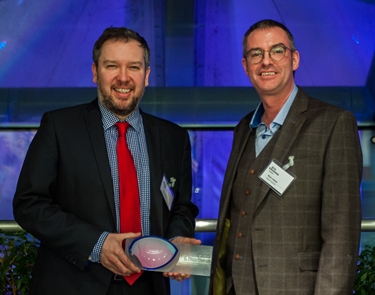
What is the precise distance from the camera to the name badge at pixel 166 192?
2.86 meters

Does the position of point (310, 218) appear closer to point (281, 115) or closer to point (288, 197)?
point (288, 197)

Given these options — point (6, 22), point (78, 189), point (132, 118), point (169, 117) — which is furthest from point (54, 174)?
point (6, 22)

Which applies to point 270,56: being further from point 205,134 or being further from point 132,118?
point 205,134

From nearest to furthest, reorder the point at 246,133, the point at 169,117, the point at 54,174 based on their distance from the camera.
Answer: the point at 54,174 < the point at 246,133 < the point at 169,117

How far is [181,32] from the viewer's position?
5.38m

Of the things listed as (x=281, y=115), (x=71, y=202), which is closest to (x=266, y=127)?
(x=281, y=115)

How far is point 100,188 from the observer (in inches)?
108

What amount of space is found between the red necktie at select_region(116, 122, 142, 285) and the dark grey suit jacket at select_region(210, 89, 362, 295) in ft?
1.36

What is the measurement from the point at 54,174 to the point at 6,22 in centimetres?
302

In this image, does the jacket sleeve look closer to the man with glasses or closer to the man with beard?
the man with glasses

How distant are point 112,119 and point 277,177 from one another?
75 centimetres

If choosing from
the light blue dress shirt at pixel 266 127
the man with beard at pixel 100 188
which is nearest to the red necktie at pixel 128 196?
the man with beard at pixel 100 188

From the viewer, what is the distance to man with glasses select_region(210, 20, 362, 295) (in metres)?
2.43

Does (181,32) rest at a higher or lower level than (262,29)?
higher
